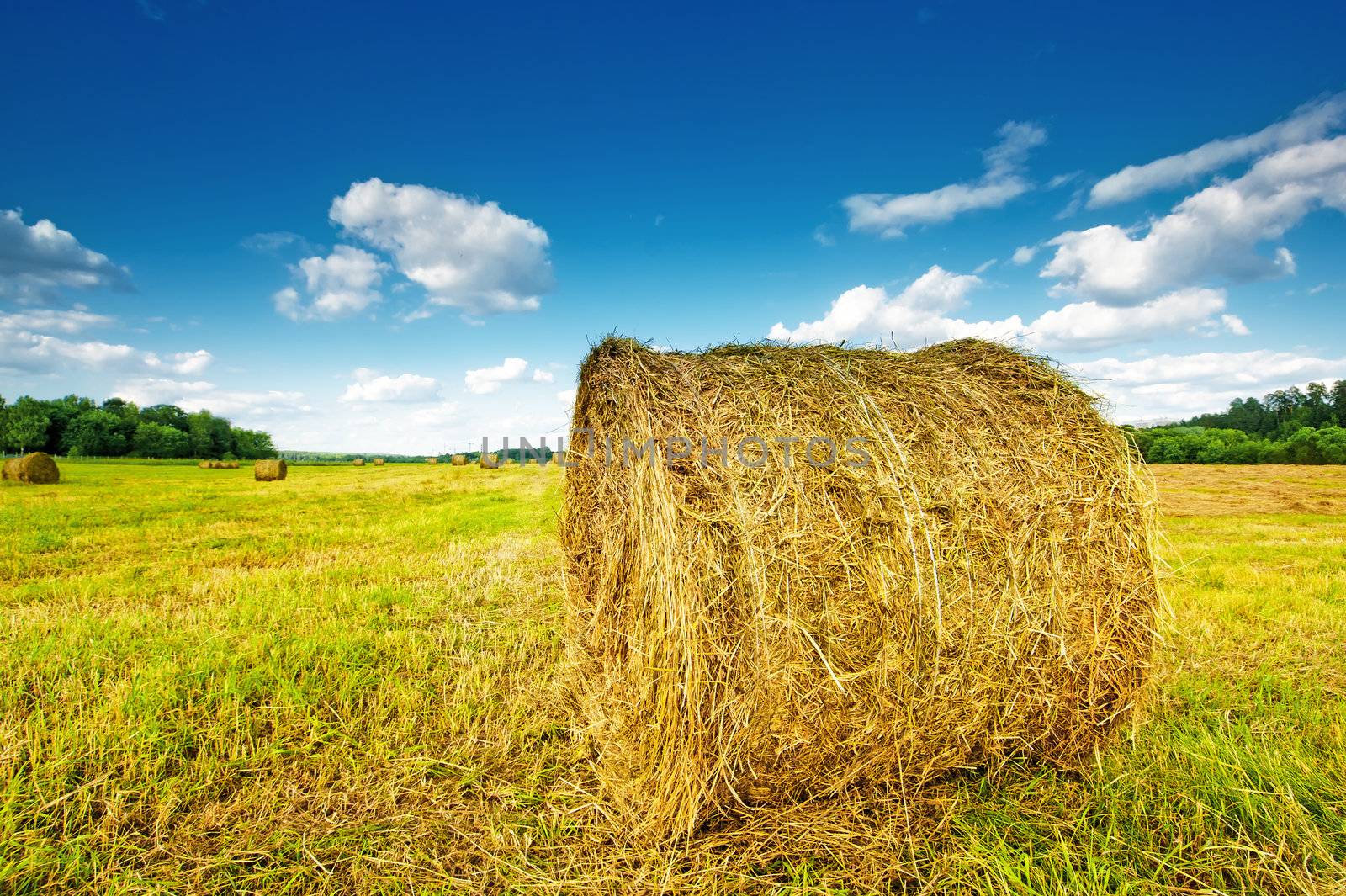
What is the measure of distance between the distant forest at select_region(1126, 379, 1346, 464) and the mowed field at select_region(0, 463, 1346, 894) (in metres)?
28.2

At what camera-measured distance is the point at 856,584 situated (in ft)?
10.2

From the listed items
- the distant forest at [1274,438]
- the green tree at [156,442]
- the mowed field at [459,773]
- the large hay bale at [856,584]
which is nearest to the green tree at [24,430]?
the green tree at [156,442]

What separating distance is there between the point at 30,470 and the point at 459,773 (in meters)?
29.8

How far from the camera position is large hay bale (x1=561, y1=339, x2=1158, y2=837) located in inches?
117

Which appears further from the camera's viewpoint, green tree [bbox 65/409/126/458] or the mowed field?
green tree [bbox 65/409/126/458]

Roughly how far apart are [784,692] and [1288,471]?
4057 cm

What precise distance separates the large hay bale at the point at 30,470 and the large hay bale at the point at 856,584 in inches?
1186

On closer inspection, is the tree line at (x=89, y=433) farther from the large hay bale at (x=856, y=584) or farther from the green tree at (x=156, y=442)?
the large hay bale at (x=856, y=584)

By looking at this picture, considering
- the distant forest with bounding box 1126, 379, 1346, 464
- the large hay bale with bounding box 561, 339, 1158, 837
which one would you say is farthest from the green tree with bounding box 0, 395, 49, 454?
the distant forest with bounding box 1126, 379, 1346, 464

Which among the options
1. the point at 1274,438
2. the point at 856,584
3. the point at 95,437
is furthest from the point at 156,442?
the point at 1274,438

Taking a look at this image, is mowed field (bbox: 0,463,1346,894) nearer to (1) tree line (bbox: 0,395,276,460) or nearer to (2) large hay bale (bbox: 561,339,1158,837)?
(2) large hay bale (bbox: 561,339,1158,837)

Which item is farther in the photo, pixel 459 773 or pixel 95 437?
pixel 95 437

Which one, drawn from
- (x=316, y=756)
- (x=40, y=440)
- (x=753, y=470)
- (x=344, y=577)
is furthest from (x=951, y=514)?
(x=40, y=440)

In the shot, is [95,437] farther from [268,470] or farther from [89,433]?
[268,470]
